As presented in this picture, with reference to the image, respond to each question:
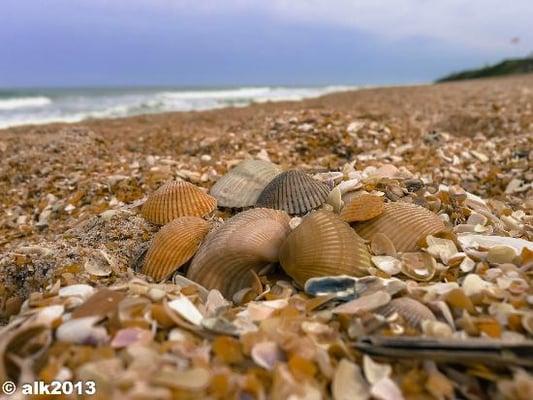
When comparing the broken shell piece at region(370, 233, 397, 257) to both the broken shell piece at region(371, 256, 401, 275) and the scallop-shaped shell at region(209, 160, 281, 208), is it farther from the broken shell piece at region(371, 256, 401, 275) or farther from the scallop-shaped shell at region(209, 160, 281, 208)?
the scallop-shaped shell at region(209, 160, 281, 208)

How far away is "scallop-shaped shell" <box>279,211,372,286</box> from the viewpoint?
199cm

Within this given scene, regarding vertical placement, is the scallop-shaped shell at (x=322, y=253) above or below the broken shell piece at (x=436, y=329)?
above

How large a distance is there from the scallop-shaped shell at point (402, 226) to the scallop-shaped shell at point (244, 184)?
2.94ft

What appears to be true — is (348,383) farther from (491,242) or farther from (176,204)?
(176,204)

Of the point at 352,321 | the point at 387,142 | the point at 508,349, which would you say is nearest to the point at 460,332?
the point at 508,349

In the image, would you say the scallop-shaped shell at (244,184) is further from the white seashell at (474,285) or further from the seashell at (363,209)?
the white seashell at (474,285)

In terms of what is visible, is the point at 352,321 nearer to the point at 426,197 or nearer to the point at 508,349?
the point at 508,349

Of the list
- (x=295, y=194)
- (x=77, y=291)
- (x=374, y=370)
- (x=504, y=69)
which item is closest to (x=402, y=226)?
(x=295, y=194)

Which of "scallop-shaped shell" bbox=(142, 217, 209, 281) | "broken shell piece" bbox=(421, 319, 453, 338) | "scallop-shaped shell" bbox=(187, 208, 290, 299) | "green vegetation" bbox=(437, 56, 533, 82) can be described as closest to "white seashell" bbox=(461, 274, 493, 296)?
"broken shell piece" bbox=(421, 319, 453, 338)

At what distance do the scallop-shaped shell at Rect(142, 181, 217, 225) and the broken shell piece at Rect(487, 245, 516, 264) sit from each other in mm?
1560

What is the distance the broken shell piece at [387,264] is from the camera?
81.0 inches

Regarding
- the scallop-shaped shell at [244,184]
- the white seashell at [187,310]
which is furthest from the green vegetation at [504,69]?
the white seashell at [187,310]

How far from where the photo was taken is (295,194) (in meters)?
2.68

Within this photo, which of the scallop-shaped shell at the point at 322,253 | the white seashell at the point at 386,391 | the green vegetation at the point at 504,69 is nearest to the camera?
the white seashell at the point at 386,391
